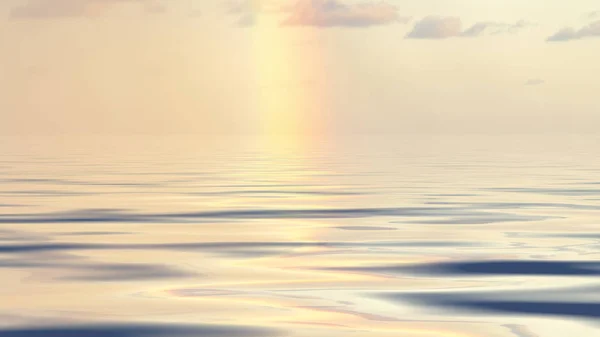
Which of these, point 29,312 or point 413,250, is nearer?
point 29,312

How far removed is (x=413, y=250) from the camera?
12.0 metres

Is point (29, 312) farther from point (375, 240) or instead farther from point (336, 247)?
point (375, 240)

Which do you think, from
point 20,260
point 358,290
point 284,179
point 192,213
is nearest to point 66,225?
point 192,213

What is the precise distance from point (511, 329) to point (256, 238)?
20.1 feet

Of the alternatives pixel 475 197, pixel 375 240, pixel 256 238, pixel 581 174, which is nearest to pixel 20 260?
pixel 256 238

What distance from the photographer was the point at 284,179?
2936cm

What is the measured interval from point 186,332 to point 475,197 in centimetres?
1483

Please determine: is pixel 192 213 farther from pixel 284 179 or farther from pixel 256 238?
pixel 284 179

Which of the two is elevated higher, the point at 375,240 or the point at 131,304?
the point at 375,240

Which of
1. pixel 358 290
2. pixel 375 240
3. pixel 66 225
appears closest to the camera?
pixel 358 290

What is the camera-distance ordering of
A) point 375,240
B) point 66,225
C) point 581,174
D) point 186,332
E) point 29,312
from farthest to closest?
point 581,174 < point 66,225 < point 375,240 < point 29,312 < point 186,332

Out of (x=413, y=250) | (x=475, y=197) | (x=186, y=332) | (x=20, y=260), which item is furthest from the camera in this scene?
(x=475, y=197)

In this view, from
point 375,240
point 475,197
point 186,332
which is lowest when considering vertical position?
point 186,332

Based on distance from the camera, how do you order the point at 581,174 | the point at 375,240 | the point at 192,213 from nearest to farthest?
the point at 375,240, the point at 192,213, the point at 581,174
